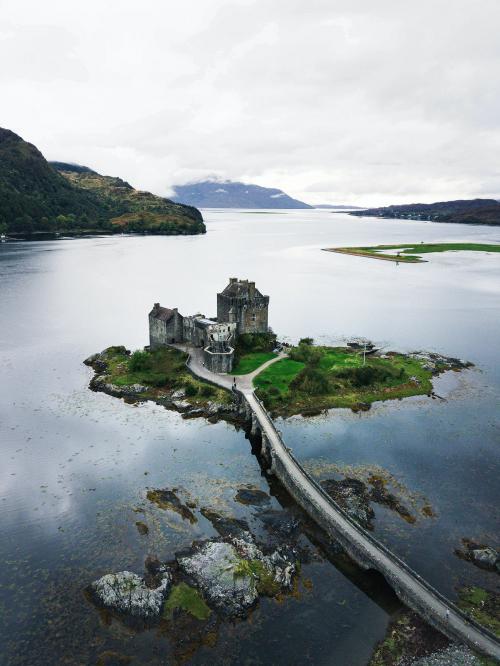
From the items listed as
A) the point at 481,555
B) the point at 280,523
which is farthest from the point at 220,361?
the point at 481,555

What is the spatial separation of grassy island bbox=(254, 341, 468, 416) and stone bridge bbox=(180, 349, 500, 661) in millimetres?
8221

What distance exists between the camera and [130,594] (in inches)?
1231

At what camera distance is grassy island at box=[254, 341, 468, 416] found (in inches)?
2430

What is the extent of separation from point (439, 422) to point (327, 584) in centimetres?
3017

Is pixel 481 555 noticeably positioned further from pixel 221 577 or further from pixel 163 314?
pixel 163 314

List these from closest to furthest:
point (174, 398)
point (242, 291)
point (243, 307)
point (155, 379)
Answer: point (174, 398)
point (155, 379)
point (242, 291)
point (243, 307)

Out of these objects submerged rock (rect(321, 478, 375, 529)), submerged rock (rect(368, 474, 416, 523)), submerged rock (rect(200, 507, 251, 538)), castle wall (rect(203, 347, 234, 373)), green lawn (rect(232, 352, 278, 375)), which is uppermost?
castle wall (rect(203, 347, 234, 373))

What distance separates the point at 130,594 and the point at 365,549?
16173mm

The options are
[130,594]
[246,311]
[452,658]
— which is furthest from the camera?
[246,311]

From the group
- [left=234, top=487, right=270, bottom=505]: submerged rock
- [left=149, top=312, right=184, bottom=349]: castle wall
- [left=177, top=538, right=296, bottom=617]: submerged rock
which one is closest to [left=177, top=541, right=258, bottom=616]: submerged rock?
[left=177, top=538, right=296, bottom=617]: submerged rock

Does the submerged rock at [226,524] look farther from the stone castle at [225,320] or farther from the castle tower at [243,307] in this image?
the castle tower at [243,307]

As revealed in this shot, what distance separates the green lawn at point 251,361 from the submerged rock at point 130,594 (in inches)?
1468

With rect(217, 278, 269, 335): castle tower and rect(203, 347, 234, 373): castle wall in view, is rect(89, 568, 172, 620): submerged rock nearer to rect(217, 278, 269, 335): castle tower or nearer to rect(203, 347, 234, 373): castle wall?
rect(203, 347, 234, 373): castle wall

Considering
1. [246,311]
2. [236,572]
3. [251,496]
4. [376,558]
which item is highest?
[246,311]
